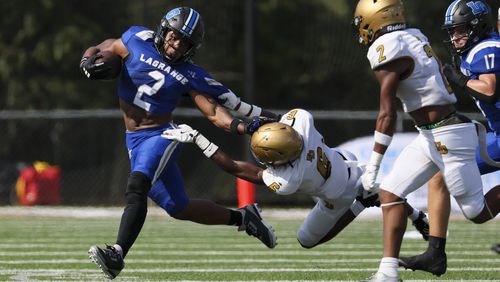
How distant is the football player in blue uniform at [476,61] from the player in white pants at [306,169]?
1.89 feet

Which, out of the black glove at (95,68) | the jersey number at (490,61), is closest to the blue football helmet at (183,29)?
the black glove at (95,68)

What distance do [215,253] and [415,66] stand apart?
3.08 metres

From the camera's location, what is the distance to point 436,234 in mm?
6473

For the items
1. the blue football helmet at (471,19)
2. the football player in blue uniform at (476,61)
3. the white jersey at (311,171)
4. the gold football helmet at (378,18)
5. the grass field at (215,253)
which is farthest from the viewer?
the grass field at (215,253)

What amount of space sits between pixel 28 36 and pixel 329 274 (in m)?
15.6

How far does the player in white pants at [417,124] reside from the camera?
5977mm

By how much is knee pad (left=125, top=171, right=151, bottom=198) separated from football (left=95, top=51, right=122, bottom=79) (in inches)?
26.1

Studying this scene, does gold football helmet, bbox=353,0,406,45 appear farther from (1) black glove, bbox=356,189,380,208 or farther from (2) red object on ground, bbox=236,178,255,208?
(2) red object on ground, bbox=236,178,255,208

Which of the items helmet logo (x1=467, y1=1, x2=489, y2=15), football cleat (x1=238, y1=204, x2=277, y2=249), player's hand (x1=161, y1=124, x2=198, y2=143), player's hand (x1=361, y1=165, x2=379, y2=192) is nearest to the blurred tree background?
football cleat (x1=238, y1=204, x2=277, y2=249)

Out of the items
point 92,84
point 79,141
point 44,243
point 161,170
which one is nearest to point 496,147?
point 161,170

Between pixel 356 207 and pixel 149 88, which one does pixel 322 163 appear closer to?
pixel 356 207

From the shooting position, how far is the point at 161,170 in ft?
23.0

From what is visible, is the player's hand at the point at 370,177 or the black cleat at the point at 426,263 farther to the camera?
the black cleat at the point at 426,263

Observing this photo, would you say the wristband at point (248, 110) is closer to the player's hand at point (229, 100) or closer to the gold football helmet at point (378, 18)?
the player's hand at point (229, 100)
